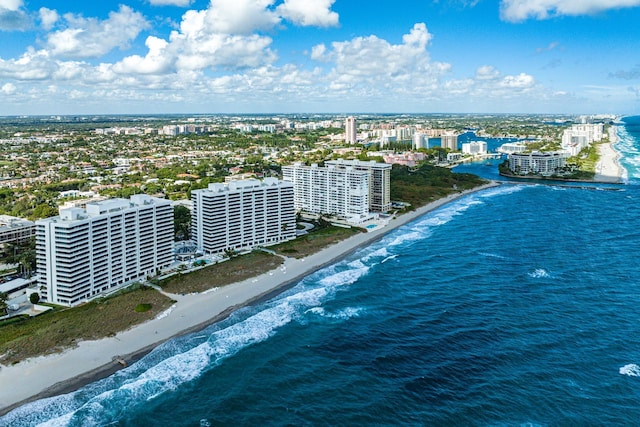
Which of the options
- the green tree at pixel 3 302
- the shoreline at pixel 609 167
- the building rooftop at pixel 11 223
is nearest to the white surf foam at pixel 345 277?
the green tree at pixel 3 302

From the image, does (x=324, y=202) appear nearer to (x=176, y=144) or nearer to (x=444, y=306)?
(x=444, y=306)

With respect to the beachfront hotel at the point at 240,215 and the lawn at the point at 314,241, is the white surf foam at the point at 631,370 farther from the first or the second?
the beachfront hotel at the point at 240,215

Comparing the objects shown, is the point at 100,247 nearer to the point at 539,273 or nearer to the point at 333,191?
the point at 539,273

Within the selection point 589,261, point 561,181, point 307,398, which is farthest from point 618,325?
point 561,181

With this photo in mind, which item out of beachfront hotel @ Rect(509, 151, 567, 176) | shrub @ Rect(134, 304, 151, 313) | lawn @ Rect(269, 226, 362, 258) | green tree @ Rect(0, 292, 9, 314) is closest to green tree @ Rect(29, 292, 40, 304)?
green tree @ Rect(0, 292, 9, 314)

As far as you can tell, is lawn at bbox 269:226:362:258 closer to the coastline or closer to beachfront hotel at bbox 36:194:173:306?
the coastline

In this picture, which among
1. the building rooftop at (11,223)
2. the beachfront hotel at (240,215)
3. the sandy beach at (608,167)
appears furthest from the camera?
the sandy beach at (608,167)

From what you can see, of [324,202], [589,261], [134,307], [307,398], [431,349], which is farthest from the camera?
[324,202]
